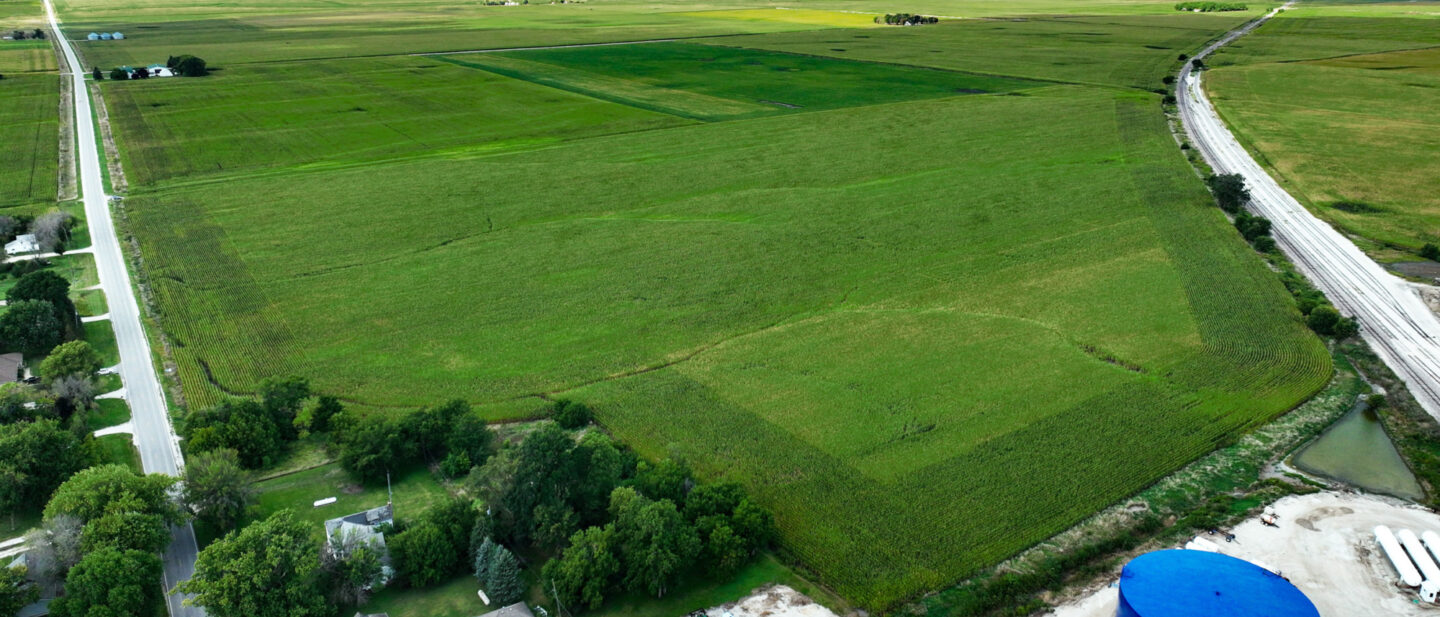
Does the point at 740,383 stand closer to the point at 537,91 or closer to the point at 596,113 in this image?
the point at 596,113

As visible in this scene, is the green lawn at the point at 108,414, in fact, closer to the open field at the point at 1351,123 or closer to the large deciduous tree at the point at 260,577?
the large deciduous tree at the point at 260,577

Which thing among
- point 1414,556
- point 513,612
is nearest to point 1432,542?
point 1414,556

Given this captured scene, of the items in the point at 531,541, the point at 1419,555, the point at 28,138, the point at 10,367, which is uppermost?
the point at 28,138

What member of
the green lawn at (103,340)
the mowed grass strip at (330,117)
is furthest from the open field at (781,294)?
the green lawn at (103,340)

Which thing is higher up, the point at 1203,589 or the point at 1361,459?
the point at 1203,589

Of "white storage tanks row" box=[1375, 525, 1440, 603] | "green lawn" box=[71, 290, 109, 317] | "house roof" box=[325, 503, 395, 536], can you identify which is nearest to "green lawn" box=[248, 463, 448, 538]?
"house roof" box=[325, 503, 395, 536]

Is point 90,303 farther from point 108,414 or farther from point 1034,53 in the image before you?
point 1034,53
